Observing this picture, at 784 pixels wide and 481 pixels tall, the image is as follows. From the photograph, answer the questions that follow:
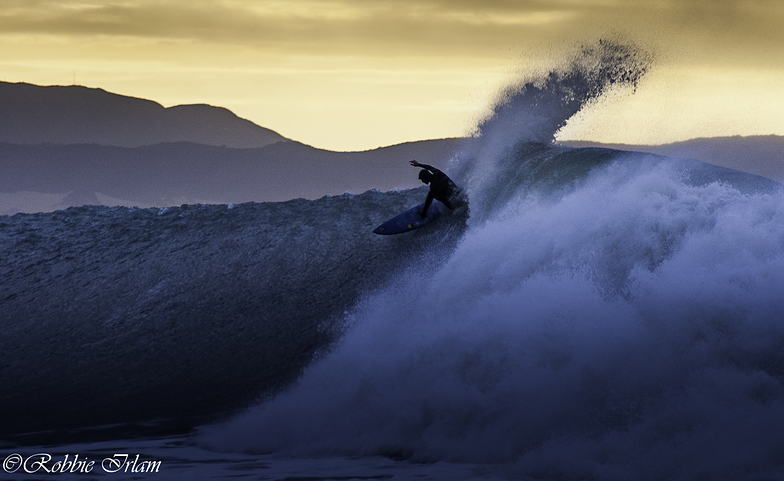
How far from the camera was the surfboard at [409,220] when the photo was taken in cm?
1258

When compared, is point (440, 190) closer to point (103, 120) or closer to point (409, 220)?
point (409, 220)

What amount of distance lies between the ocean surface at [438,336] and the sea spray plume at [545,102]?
0.10m

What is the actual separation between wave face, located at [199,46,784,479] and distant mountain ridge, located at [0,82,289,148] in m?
138

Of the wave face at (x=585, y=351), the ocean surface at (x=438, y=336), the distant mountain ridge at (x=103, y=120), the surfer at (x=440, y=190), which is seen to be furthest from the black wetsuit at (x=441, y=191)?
the distant mountain ridge at (x=103, y=120)

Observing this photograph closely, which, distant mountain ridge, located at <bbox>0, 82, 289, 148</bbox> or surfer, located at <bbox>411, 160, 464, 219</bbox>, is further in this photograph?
distant mountain ridge, located at <bbox>0, 82, 289, 148</bbox>

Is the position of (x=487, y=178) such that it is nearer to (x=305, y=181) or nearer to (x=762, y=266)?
(x=762, y=266)

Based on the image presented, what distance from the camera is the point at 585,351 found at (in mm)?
7375

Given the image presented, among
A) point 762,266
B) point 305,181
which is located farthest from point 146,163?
point 762,266

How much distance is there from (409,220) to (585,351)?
5690mm

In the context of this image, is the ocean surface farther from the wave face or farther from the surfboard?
the surfboard

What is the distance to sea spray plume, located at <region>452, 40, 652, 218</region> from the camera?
1498cm

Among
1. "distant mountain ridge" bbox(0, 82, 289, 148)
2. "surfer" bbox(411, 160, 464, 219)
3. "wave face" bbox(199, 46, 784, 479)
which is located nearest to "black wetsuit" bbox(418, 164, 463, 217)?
"surfer" bbox(411, 160, 464, 219)

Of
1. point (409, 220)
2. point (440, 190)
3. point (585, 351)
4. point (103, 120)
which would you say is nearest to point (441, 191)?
point (440, 190)

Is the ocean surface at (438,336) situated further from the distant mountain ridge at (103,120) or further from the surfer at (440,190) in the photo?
the distant mountain ridge at (103,120)
